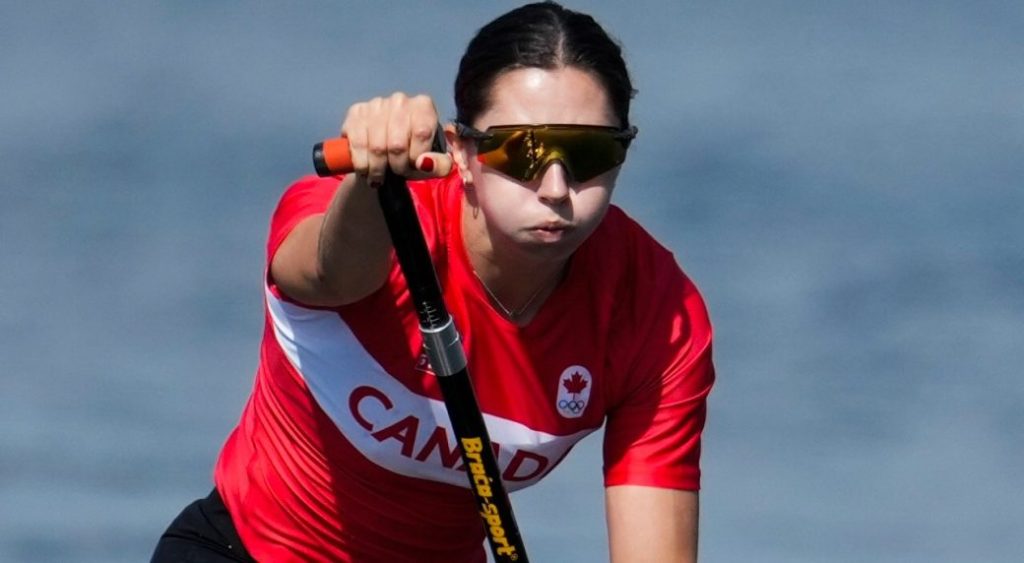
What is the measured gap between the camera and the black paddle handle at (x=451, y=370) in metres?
9.03

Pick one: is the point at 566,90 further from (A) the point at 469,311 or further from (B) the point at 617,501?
(B) the point at 617,501

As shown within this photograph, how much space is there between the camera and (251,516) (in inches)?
416

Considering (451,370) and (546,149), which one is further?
(451,370)

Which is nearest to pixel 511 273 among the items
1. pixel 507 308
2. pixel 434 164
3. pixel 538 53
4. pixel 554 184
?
pixel 507 308

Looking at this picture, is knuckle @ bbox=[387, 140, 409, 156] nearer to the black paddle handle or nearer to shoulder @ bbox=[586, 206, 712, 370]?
the black paddle handle

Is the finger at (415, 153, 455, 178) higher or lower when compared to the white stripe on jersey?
higher

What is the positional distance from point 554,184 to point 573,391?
3.41 feet

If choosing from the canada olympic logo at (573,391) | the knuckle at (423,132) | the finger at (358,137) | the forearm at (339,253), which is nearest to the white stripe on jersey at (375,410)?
the canada olympic logo at (573,391)

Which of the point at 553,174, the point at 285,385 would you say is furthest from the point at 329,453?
the point at 553,174

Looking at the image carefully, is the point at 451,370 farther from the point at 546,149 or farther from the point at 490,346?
the point at 546,149

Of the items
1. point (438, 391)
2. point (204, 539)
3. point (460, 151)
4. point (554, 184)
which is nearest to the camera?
point (554, 184)

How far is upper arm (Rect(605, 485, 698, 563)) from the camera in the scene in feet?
33.2

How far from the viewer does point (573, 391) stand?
33.3ft

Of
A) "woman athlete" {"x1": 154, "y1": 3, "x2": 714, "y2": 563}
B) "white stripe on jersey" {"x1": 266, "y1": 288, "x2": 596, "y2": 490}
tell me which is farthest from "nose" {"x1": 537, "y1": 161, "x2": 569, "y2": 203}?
"white stripe on jersey" {"x1": 266, "y1": 288, "x2": 596, "y2": 490}
